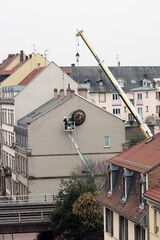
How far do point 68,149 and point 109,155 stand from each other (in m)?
3.69

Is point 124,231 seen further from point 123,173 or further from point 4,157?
point 4,157

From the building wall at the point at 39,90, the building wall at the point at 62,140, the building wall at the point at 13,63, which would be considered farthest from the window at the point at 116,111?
the building wall at the point at 62,140

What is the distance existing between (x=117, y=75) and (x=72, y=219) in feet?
237

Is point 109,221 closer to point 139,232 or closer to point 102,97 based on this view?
point 139,232

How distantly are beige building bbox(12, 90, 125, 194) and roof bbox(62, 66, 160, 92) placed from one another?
48.3 meters

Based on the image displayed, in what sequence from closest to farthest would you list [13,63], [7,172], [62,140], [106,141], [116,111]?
[62,140] < [106,141] < [7,172] < [13,63] < [116,111]

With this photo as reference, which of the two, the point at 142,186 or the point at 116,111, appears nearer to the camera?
the point at 142,186

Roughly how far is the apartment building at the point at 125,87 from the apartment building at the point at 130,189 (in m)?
75.5

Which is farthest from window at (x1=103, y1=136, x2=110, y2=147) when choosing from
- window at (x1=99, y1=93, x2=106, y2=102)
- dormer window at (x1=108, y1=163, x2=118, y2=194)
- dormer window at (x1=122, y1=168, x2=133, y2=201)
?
window at (x1=99, y1=93, x2=106, y2=102)

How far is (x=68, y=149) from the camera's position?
6494 cm

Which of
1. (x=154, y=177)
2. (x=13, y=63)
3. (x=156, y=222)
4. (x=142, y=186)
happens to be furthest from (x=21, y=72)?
(x=156, y=222)

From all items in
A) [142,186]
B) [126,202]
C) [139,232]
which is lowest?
[139,232]

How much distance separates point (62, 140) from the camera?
6481 centimetres

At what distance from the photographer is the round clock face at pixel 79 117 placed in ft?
209
